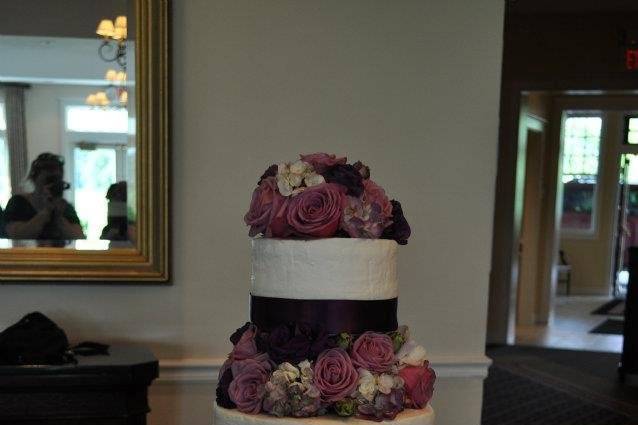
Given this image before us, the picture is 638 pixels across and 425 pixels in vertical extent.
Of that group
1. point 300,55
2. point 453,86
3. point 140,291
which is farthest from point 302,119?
point 140,291

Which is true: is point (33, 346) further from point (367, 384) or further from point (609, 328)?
point (609, 328)

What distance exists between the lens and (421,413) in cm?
145

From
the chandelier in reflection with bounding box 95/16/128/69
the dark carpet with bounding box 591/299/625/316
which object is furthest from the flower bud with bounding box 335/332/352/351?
the dark carpet with bounding box 591/299/625/316

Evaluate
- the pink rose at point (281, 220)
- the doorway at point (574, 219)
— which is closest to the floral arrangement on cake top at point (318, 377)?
the pink rose at point (281, 220)

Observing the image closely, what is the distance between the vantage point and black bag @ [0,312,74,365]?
178cm

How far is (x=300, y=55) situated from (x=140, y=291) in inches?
41.1

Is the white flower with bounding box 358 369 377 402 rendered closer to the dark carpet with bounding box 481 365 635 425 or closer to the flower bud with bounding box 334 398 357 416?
the flower bud with bounding box 334 398 357 416

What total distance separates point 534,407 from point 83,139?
3549 mm

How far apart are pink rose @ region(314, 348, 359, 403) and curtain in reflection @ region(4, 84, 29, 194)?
1.36 m

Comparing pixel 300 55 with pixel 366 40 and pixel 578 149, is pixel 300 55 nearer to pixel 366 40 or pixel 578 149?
pixel 366 40

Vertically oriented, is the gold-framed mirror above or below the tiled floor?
above

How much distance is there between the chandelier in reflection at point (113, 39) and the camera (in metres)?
2.07

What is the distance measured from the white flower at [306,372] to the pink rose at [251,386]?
0.27ft

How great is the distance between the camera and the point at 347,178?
1451mm
